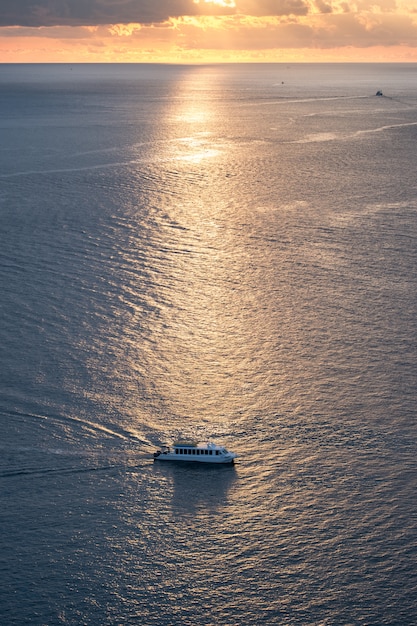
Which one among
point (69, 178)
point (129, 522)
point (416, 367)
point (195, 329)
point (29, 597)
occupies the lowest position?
point (29, 597)

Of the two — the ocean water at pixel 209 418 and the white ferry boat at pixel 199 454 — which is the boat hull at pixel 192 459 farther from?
the ocean water at pixel 209 418

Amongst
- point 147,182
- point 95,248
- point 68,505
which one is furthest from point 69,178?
point 68,505

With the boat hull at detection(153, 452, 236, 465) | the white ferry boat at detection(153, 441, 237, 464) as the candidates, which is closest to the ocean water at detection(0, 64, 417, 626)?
the boat hull at detection(153, 452, 236, 465)

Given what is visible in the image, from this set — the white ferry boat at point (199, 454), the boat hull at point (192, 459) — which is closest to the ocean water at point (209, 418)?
the boat hull at point (192, 459)

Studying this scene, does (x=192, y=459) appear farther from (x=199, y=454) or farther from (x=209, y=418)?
(x=209, y=418)

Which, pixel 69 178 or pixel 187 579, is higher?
pixel 69 178

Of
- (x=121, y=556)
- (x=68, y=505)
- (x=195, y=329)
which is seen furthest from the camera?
(x=195, y=329)

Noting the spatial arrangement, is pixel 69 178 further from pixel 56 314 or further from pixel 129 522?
pixel 129 522
